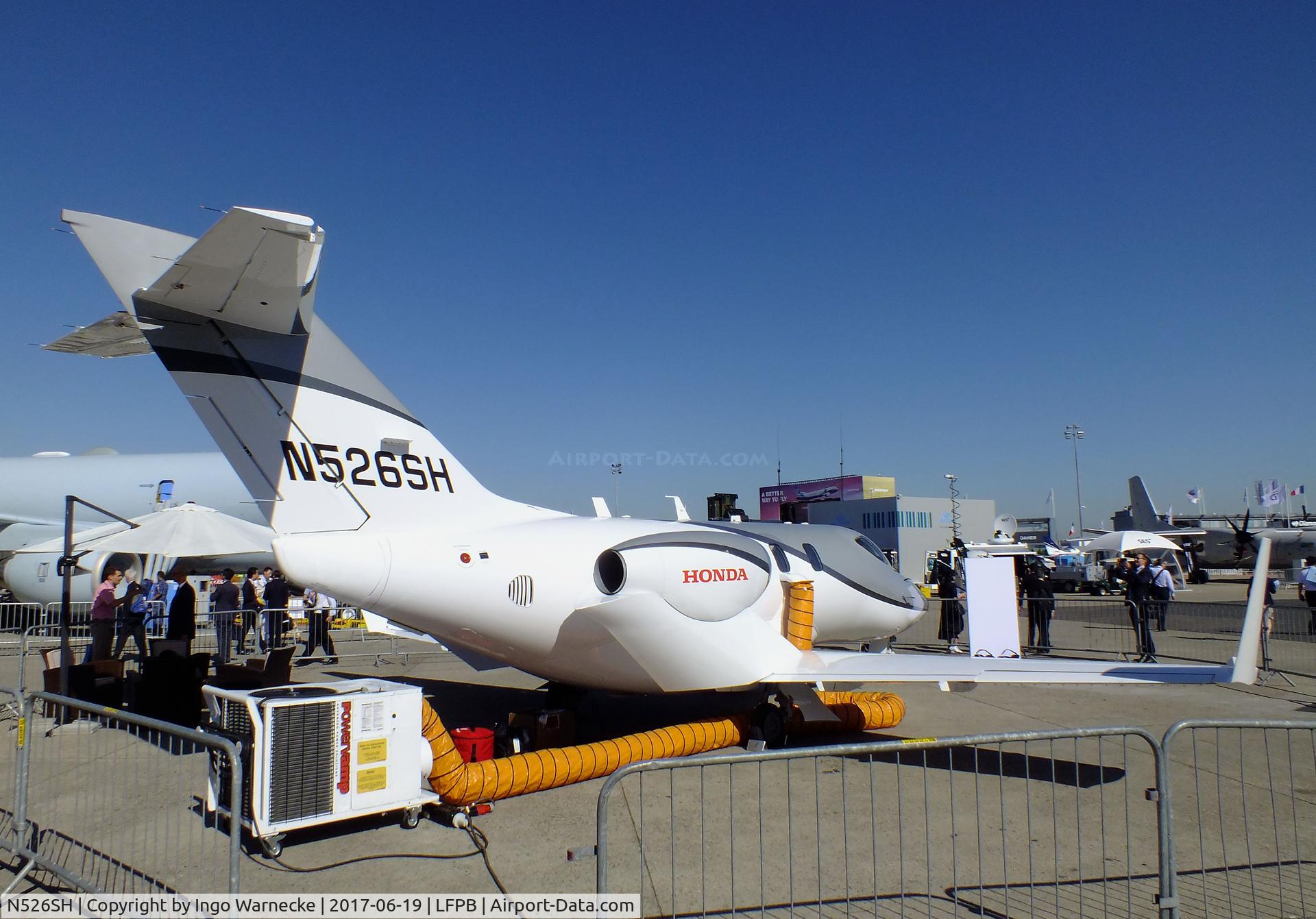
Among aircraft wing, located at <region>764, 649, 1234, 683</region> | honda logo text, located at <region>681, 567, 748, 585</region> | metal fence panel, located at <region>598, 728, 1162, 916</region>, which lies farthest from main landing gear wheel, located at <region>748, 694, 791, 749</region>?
honda logo text, located at <region>681, 567, 748, 585</region>

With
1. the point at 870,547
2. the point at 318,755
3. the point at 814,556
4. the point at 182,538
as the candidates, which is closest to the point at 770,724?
the point at 814,556

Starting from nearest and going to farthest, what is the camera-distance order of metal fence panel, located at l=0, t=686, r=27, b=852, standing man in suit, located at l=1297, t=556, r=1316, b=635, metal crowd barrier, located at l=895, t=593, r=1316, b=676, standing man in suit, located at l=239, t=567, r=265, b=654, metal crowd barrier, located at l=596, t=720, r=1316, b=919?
1. metal crowd barrier, located at l=596, t=720, r=1316, b=919
2. metal fence panel, located at l=0, t=686, r=27, b=852
3. metal crowd barrier, located at l=895, t=593, r=1316, b=676
4. standing man in suit, located at l=239, t=567, r=265, b=654
5. standing man in suit, located at l=1297, t=556, r=1316, b=635

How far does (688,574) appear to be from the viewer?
8016 millimetres

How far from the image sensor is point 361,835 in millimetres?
5984

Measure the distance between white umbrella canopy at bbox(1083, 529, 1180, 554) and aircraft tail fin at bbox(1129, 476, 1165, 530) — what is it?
14861 millimetres

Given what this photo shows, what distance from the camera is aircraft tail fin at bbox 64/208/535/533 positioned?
18.9 feet

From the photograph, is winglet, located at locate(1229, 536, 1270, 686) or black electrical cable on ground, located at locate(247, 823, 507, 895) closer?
black electrical cable on ground, located at locate(247, 823, 507, 895)

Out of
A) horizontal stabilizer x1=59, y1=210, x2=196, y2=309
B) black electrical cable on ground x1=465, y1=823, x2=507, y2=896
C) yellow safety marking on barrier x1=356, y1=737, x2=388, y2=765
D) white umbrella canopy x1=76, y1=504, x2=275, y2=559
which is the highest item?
horizontal stabilizer x1=59, y1=210, x2=196, y2=309

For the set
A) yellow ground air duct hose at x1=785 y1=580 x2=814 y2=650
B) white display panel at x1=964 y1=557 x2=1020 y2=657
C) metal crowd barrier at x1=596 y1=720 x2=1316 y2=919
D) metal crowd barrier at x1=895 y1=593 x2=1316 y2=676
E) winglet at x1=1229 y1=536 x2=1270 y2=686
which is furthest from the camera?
metal crowd barrier at x1=895 y1=593 x2=1316 y2=676

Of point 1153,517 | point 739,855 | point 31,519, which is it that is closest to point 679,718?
point 739,855

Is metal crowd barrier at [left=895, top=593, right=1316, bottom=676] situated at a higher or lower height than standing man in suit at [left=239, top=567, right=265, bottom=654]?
lower

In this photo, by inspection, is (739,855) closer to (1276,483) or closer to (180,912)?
(180,912)

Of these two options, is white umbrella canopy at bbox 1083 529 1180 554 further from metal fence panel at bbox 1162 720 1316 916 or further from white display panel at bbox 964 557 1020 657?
metal fence panel at bbox 1162 720 1316 916

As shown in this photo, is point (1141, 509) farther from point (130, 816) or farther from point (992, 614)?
point (130, 816)
